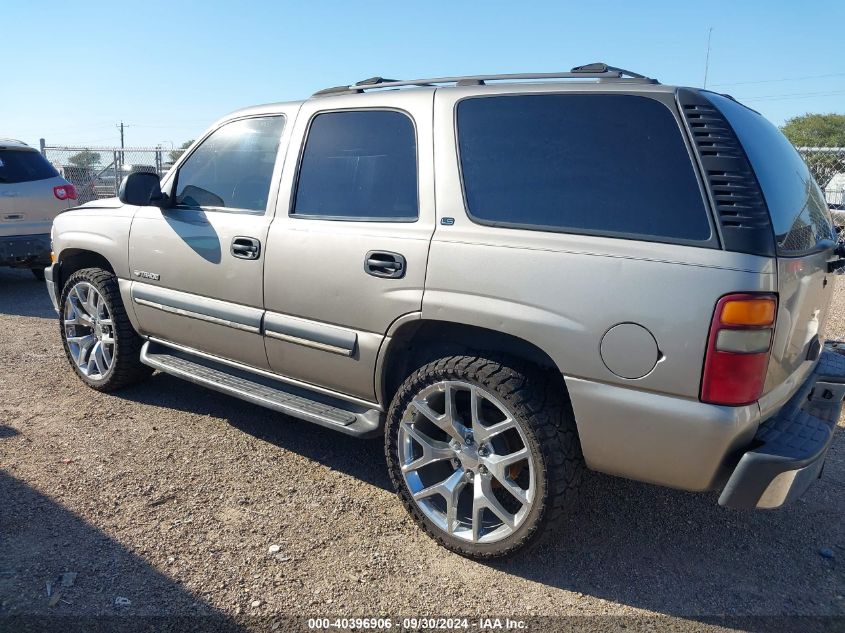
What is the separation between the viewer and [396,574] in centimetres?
288

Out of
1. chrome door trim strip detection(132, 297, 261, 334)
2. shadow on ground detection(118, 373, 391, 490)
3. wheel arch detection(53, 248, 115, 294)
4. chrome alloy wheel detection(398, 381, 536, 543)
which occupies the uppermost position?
wheel arch detection(53, 248, 115, 294)

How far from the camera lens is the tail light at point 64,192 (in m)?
8.45

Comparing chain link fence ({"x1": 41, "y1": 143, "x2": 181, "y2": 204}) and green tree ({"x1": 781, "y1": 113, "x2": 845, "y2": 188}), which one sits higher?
green tree ({"x1": 781, "y1": 113, "x2": 845, "y2": 188})

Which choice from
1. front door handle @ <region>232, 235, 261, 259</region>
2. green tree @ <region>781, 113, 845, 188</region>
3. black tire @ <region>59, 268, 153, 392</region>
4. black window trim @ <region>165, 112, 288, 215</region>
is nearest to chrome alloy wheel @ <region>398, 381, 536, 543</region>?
front door handle @ <region>232, 235, 261, 259</region>

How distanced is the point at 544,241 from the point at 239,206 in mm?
1941

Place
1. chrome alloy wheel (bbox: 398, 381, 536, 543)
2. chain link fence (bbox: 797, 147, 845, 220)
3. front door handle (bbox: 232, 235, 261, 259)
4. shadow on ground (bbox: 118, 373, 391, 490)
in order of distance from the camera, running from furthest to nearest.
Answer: chain link fence (bbox: 797, 147, 845, 220), shadow on ground (bbox: 118, 373, 391, 490), front door handle (bbox: 232, 235, 261, 259), chrome alloy wheel (bbox: 398, 381, 536, 543)

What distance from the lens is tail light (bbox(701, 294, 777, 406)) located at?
2.32m

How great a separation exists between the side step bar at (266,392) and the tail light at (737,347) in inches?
61.4

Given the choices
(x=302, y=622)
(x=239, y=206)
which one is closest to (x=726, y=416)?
(x=302, y=622)

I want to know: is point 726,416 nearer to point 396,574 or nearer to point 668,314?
point 668,314

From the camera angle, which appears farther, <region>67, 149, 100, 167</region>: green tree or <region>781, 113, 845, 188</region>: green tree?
<region>781, 113, 845, 188</region>: green tree

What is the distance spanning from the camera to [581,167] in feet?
8.81

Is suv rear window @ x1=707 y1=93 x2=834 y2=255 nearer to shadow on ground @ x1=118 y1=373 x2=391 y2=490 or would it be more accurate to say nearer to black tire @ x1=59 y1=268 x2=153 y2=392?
shadow on ground @ x1=118 y1=373 x2=391 y2=490

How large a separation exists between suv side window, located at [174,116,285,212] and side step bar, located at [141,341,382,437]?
3.12ft
